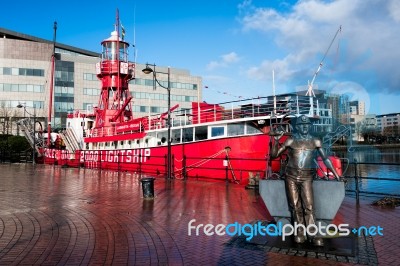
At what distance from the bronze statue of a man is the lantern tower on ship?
24.1 metres

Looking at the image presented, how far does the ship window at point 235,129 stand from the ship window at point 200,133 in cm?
168

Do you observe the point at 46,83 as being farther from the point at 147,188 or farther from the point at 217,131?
the point at 147,188

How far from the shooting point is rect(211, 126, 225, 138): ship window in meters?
19.4

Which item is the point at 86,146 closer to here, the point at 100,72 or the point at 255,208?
the point at 100,72

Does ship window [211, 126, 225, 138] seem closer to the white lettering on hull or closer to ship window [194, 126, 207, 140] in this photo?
ship window [194, 126, 207, 140]

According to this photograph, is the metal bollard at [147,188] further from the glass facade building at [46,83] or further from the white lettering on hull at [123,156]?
the glass facade building at [46,83]

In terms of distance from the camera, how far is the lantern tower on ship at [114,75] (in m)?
29.9

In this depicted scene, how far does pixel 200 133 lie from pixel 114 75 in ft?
43.6

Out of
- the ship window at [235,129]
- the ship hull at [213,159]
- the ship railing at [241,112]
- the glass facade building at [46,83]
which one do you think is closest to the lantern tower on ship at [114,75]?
the ship railing at [241,112]

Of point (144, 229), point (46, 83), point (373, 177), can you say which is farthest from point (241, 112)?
point (46, 83)

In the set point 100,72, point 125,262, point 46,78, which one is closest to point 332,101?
point 125,262

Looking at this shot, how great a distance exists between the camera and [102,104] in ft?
105

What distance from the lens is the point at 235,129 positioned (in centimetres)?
1895

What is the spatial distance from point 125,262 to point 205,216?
140 inches
